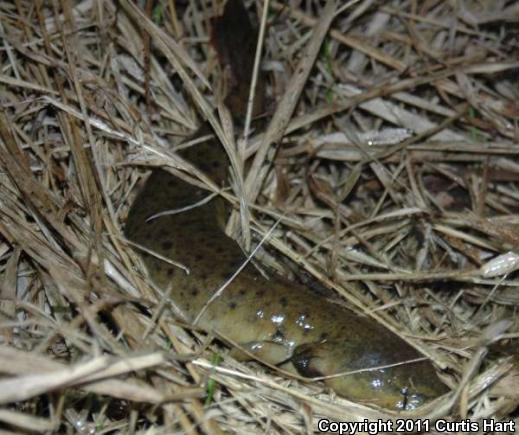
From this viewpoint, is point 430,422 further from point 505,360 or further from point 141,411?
point 141,411

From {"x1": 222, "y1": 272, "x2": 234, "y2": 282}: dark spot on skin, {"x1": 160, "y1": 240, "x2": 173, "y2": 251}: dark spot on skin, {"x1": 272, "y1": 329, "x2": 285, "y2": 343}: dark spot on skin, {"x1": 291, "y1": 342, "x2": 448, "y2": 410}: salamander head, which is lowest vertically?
{"x1": 291, "y1": 342, "x2": 448, "y2": 410}: salamander head

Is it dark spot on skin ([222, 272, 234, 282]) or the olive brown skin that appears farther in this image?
dark spot on skin ([222, 272, 234, 282])

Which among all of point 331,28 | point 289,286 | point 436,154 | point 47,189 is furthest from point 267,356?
point 331,28

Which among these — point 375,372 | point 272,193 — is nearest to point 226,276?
point 375,372
